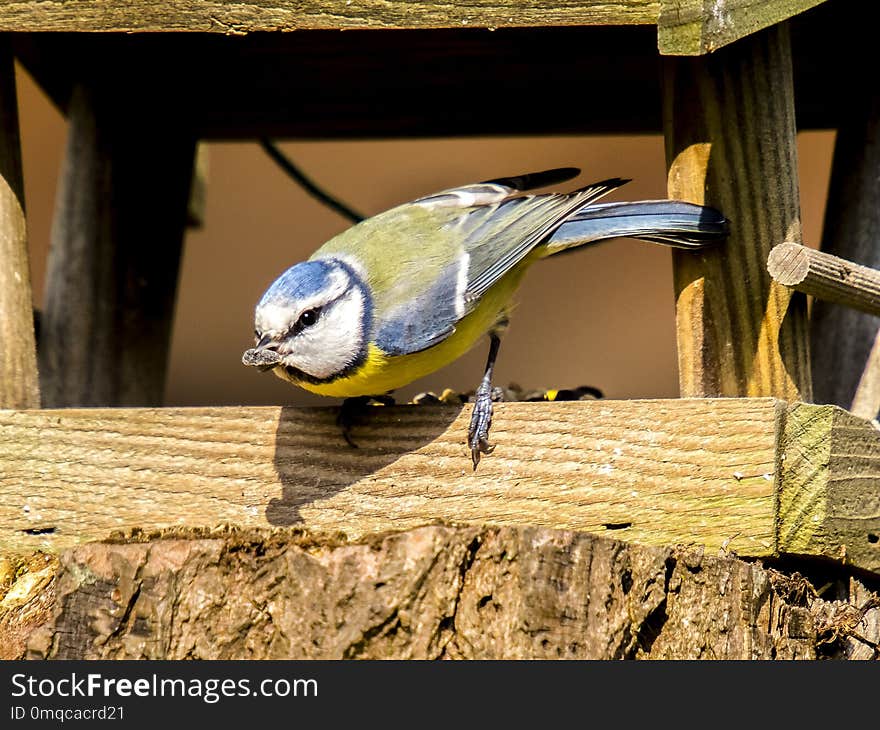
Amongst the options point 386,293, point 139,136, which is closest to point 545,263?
point 139,136

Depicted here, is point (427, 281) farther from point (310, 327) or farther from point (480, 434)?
point (480, 434)

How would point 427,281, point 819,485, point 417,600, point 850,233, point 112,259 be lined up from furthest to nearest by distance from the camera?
point 112,259, point 850,233, point 427,281, point 819,485, point 417,600

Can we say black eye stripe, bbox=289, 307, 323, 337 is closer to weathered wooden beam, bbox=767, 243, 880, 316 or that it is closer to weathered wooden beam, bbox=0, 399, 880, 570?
weathered wooden beam, bbox=0, 399, 880, 570

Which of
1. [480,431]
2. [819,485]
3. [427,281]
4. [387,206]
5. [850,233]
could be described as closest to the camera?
[819,485]

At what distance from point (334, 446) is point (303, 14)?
77 cm

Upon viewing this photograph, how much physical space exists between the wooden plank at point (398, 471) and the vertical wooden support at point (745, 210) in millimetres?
196

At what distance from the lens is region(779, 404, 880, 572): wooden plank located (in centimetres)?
212

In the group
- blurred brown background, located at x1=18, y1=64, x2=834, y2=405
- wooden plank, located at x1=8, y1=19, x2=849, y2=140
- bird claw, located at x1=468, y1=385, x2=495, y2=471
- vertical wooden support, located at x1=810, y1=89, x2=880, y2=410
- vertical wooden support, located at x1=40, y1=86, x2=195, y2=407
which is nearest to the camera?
bird claw, located at x1=468, y1=385, x2=495, y2=471

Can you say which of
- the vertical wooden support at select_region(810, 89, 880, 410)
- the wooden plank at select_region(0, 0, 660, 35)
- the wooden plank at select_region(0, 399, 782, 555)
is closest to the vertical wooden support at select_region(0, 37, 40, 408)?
the wooden plank at select_region(0, 399, 782, 555)

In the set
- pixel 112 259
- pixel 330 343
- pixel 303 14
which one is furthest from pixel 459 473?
pixel 112 259

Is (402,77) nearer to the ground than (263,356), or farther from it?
farther from it

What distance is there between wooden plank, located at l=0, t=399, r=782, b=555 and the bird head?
0.09 meters

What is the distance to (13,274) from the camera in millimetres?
2500

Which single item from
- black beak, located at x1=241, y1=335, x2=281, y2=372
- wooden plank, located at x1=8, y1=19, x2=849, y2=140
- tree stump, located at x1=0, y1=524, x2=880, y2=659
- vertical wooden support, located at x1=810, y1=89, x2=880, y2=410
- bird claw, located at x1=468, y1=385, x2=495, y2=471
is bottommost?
tree stump, located at x1=0, y1=524, x2=880, y2=659
